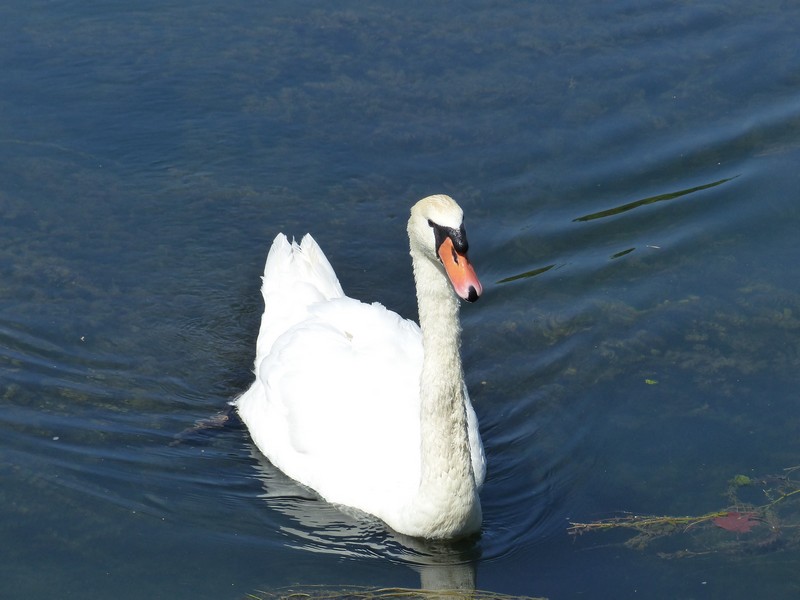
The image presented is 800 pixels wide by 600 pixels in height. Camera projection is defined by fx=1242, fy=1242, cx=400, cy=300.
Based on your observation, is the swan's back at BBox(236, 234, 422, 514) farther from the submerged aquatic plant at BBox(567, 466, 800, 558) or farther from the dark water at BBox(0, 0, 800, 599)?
the submerged aquatic plant at BBox(567, 466, 800, 558)

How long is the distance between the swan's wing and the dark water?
254 millimetres

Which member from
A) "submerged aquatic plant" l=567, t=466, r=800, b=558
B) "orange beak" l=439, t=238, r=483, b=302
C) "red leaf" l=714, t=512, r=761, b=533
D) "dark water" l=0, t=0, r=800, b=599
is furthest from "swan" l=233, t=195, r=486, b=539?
"red leaf" l=714, t=512, r=761, b=533

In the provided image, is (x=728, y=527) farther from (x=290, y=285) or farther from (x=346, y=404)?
(x=290, y=285)

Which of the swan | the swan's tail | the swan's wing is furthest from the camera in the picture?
the swan's tail

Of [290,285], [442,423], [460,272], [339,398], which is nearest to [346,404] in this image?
[339,398]

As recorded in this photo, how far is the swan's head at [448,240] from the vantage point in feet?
23.0

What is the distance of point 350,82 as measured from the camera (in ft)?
43.9

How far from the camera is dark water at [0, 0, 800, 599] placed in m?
8.05

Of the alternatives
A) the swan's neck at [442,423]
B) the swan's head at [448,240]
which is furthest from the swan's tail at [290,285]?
the swan's head at [448,240]

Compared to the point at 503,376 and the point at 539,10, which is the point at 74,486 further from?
the point at 539,10

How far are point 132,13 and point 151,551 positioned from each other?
8.24 meters

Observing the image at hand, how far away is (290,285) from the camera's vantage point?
1021 centimetres

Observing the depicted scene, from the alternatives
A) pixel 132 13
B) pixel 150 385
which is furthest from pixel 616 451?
pixel 132 13

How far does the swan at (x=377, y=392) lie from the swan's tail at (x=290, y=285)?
0.01 m
